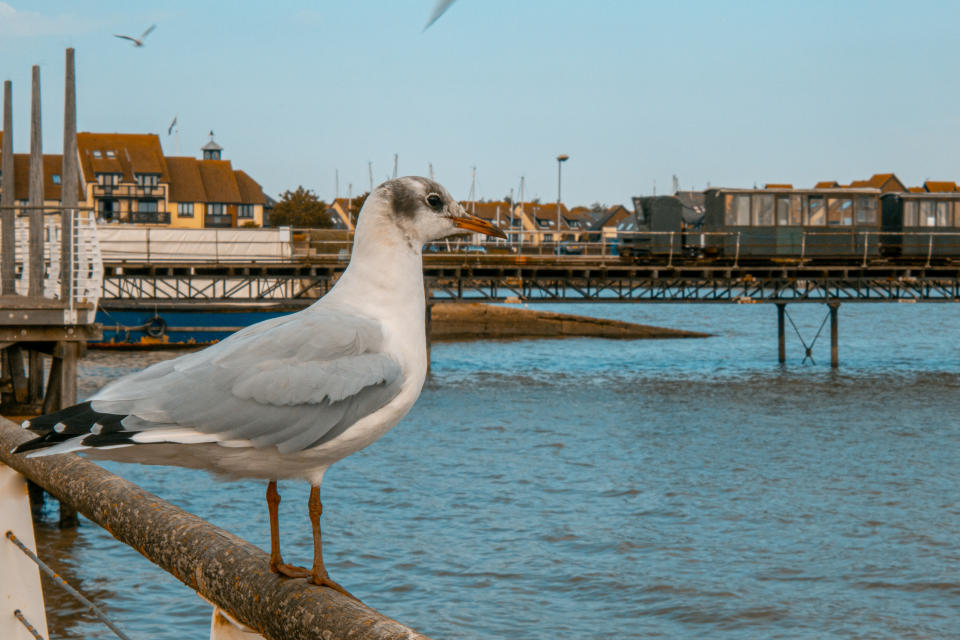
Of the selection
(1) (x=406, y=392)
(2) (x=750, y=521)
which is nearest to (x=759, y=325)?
(2) (x=750, y=521)

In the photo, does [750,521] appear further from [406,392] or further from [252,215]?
[252,215]

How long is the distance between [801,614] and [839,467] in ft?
33.1

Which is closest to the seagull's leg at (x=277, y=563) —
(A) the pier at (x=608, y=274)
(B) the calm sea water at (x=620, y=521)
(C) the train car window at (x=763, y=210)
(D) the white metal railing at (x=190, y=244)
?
(B) the calm sea water at (x=620, y=521)

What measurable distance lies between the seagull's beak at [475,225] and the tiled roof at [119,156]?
353ft

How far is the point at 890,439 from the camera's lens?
26.0 m

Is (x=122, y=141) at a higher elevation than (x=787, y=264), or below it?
higher

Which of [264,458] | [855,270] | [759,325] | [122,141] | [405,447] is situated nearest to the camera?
[264,458]

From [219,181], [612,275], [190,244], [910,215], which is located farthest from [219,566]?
[219,181]

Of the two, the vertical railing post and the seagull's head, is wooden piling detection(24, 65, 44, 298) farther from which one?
the seagull's head

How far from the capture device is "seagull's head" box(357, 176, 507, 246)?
2.95 meters

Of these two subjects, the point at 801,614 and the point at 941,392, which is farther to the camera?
the point at 941,392

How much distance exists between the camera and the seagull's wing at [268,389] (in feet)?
8.39

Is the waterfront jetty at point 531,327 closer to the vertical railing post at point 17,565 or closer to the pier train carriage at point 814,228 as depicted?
the pier train carriage at point 814,228

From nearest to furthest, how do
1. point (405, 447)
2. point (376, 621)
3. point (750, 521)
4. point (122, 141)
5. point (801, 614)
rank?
point (376, 621) → point (801, 614) → point (750, 521) → point (405, 447) → point (122, 141)
